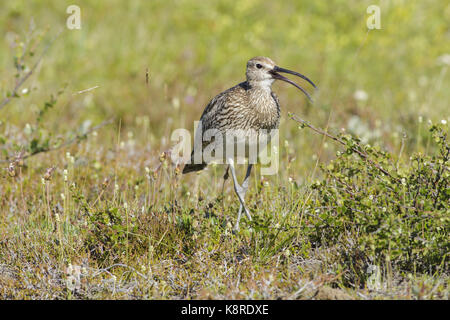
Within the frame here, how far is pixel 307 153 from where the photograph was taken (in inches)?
285

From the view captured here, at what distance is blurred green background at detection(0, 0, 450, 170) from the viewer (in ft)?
27.8

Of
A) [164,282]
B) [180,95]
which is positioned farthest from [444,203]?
[180,95]

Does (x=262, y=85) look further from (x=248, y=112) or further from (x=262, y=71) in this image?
(x=248, y=112)

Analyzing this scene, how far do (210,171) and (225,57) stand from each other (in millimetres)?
3883

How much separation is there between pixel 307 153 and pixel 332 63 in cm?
348

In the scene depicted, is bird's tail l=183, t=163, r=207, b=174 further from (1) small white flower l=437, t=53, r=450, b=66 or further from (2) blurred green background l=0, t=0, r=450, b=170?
(1) small white flower l=437, t=53, r=450, b=66

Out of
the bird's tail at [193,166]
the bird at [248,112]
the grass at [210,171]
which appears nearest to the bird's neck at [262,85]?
the bird at [248,112]

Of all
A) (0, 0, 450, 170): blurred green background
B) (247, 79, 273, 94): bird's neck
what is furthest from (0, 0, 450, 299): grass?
(247, 79, 273, 94): bird's neck

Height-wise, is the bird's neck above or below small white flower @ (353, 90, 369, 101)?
below

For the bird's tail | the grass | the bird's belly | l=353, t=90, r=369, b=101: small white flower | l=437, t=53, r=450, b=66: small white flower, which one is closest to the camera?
the grass

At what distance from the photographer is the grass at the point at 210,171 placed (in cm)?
380

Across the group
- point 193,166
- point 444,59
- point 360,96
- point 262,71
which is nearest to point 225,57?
point 360,96

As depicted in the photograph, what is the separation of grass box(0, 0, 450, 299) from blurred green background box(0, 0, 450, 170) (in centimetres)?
4

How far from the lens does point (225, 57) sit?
10.1 m
